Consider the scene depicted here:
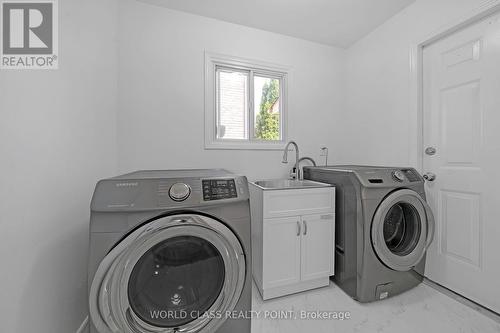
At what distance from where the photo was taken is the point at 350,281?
1521 millimetres

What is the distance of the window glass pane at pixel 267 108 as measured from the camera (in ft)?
7.64

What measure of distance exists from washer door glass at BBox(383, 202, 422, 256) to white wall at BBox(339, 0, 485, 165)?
1.76 feet

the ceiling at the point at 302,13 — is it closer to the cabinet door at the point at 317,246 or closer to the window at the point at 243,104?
the window at the point at 243,104

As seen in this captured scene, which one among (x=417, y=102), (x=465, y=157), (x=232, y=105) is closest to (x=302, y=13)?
(x=232, y=105)

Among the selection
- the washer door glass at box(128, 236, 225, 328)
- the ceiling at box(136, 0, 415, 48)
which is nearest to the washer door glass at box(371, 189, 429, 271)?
the washer door glass at box(128, 236, 225, 328)

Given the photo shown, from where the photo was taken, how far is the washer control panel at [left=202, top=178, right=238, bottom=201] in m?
0.95

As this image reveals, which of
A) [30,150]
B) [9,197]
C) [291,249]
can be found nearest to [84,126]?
[30,150]

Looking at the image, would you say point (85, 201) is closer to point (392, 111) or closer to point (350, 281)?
point (350, 281)

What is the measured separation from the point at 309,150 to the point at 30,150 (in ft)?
7.53

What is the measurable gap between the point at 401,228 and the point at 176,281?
5.71ft

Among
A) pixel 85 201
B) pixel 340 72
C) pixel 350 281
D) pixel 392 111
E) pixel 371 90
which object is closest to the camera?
pixel 85 201

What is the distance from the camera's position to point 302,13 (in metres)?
1.95
